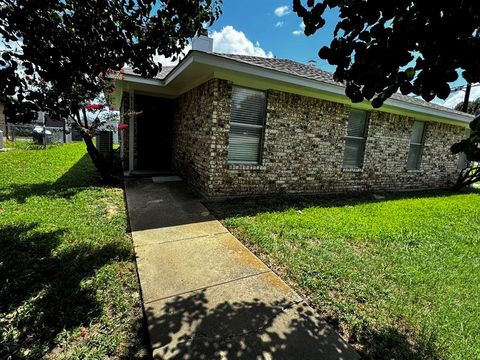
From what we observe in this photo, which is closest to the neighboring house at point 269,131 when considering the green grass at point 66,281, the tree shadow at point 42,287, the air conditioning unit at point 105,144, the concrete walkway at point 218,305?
the concrete walkway at point 218,305

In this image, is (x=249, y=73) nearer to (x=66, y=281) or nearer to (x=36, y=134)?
(x=66, y=281)

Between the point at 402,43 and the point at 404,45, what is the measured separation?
0.7 inches

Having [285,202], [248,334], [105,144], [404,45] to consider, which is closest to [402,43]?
[404,45]

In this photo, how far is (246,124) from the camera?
598 cm

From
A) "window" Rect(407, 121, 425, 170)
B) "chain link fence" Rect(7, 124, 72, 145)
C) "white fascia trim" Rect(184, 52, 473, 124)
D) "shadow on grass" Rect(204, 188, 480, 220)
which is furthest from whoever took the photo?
"chain link fence" Rect(7, 124, 72, 145)

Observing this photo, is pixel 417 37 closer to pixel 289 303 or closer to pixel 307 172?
pixel 289 303

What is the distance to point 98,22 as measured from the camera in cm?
281

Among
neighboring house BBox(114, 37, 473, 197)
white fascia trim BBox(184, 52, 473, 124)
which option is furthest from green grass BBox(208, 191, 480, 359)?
white fascia trim BBox(184, 52, 473, 124)

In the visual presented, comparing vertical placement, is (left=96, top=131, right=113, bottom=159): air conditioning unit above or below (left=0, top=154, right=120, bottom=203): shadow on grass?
above

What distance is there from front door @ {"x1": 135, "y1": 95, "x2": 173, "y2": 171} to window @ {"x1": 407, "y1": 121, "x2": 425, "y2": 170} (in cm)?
883

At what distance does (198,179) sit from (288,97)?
3082mm

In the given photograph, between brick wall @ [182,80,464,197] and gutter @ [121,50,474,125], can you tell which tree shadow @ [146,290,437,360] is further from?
gutter @ [121,50,474,125]

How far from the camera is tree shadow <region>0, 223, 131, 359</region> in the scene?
2.03 metres

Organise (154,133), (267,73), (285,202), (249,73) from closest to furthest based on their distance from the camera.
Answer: (249,73), (267,73), (285,202), (154,133)
